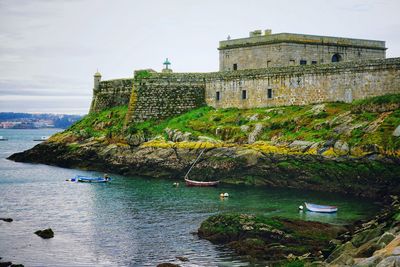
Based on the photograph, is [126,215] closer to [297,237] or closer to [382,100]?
[297,237]

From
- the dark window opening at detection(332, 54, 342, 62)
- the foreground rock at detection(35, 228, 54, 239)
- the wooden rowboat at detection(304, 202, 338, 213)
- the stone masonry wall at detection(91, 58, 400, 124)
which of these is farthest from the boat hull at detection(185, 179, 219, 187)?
the dark window opening at detection(332, 54, 342, 62)

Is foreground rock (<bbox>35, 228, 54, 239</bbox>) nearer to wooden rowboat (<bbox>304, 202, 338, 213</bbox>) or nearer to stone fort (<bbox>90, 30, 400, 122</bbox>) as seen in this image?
wooden rowboat (<bbox>304, 202, 338, 213</bbox>)

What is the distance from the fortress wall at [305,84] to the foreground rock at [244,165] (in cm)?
863

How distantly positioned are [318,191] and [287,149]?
5391 mm

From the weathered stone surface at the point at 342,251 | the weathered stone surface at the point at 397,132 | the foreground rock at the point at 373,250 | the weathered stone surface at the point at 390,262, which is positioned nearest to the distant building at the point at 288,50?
the weathered stone surface at the point at 397,132

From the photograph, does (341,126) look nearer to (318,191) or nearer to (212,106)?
(318,191)

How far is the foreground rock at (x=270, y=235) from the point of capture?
33.8 meters

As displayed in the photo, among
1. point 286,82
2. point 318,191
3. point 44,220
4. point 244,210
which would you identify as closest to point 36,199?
point 44,220

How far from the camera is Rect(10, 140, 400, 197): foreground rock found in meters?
50.3

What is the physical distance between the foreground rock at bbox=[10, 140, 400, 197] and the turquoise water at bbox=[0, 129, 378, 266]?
1.61 meters

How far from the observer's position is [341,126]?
55.5 metres

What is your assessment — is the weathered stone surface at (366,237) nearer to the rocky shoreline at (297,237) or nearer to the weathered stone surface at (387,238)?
the rocky shoreline at (297,237)

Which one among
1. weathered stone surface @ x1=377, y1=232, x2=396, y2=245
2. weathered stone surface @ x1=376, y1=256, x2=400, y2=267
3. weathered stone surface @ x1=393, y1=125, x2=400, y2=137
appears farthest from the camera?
weathered stone surface @ x1=393, y1=125, x2=400, y2=137

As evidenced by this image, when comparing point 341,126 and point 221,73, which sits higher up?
point 221,73
